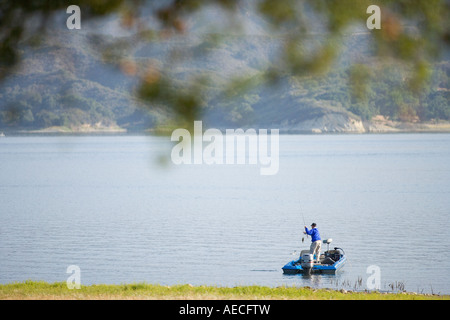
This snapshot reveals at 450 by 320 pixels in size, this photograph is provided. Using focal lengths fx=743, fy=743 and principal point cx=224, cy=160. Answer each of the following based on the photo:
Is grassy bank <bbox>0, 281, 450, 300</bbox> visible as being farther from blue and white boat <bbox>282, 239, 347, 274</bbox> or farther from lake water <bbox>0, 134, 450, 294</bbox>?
blue and white boat <bbox>282, 239, 347, 274</bbox>

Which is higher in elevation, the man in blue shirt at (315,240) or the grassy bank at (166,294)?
the man in blue shirt at (315,240)

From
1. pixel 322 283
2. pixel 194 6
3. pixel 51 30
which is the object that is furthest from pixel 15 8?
pixel 322 283

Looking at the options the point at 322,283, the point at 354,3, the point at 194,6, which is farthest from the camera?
the point at 322,283

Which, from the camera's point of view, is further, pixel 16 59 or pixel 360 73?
pixel 16 59

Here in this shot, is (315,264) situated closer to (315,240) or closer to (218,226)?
(315,240)

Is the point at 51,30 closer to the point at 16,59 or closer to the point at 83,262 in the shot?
the point at 16,59

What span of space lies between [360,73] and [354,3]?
1.14m

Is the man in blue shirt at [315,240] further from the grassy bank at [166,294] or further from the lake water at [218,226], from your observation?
Result: the grassy bank at [166,294]

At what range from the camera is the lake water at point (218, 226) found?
1199 inches

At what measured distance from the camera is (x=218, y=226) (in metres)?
46.6

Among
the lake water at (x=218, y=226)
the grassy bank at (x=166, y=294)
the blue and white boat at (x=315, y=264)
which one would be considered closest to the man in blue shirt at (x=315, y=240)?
the blue and white boat at (x=315, y=264)

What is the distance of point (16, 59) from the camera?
39.3 ft

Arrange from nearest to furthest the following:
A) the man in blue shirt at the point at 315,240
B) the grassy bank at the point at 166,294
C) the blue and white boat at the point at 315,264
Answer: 1. the grassy bank at the point at 166,294
2. the man in blue shirt at the point at 315,240
3. the blue and white boat at the point at 315,264

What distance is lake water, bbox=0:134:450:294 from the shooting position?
99.9 feet
